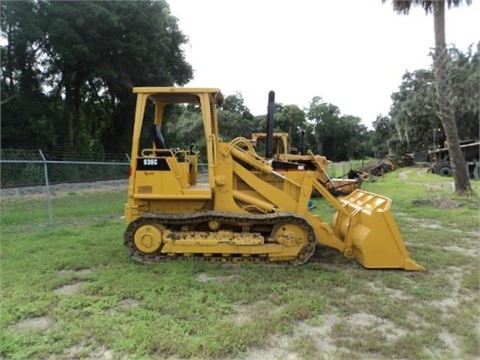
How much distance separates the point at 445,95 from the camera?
14.6 m

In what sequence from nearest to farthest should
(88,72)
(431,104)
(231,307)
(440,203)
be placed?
(231,307) < (440,203) < (88,72) < (431,104)

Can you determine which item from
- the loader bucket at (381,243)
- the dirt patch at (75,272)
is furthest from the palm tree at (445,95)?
the dirt patch at (75,272)

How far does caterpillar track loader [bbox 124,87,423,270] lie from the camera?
577 cm

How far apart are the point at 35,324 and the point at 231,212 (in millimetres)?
2942

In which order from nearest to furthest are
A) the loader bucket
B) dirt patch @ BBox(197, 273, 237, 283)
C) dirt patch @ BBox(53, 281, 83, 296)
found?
dirt patch @ BBox(53, 281, 83, 296) < dirt patch @ BBox(197, 273, 237, 283) < the loader bucket

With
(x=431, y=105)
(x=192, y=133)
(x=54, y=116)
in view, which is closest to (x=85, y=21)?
(x=54, y=116)

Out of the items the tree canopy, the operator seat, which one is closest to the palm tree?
the tree canopy

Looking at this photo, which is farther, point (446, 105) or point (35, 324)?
point (446, 105)

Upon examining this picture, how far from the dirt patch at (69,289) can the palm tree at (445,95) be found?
13.1 m

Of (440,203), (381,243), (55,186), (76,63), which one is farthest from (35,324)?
(76,63)

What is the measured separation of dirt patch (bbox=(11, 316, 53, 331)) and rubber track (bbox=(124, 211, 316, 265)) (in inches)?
76.0

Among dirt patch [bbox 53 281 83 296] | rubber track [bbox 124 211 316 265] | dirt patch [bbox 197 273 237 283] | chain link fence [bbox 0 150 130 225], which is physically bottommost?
dirt patch [bbox 197 273 237 283]

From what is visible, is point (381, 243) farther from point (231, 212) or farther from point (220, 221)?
point (220, 221)

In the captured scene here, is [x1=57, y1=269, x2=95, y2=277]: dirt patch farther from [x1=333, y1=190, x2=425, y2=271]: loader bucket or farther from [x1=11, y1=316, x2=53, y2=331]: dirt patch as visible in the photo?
[x1=333, y1=190, x2=425, y2=271]: loader bucket
